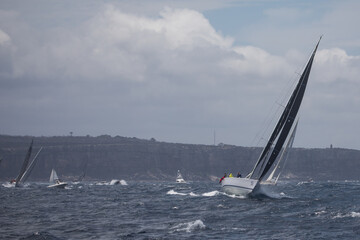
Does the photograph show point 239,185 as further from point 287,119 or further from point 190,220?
point 190,220

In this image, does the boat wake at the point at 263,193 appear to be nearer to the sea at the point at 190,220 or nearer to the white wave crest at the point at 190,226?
the sea at the point at 190,220

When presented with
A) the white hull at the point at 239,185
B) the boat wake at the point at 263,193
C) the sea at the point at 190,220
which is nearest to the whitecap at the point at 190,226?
the sea at the point at 190,220

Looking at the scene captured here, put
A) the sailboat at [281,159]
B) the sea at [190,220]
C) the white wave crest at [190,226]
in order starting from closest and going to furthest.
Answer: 1. the sea at [190,220]
2. the white wave crest at [190,226]
3. the sailboat at [281,159]

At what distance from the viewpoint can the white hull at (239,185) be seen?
48.5 m

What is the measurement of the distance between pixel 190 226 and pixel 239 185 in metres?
18.9

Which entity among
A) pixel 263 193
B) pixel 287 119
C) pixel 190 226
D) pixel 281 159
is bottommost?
pixel 190 226

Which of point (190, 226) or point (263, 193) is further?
point (263, 193)

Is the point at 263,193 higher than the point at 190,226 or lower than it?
higher

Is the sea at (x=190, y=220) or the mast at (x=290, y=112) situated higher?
the mast at (x=290, y=112)

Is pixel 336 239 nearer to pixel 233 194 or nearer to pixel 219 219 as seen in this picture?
pixel 219 219

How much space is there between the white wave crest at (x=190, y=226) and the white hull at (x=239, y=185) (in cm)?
1663

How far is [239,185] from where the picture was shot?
49656 millimetres

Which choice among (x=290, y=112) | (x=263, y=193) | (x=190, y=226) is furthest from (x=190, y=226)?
(x=290, y=112)

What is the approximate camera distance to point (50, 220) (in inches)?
1393
